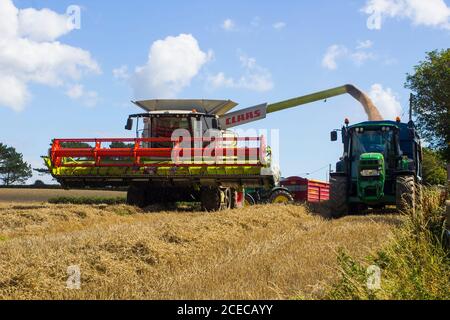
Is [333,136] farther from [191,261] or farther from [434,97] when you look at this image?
[434,97]

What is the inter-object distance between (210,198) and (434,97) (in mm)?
29301

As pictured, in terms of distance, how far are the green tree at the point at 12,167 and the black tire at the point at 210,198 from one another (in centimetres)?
5155

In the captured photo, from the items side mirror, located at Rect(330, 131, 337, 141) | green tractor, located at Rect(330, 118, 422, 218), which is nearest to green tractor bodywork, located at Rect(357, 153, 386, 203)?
green tractor, located at Rect(330, 118, 422, 218)

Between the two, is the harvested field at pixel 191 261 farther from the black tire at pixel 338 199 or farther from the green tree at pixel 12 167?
the green tree at pixel 12 167

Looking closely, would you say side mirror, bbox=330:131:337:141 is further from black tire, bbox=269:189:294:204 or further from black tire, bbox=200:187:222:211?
black tire, bbox=269:189:294:204

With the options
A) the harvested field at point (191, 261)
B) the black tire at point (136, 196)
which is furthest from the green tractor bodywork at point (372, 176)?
the black tire at point (136, 196)

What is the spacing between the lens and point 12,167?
2458 inches

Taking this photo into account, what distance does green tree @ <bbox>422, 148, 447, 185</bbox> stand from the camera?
42269mm

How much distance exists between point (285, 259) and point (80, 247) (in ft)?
7.31

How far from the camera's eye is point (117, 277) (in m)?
5.64

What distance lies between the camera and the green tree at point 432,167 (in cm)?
4227

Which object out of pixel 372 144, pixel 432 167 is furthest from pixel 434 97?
pixel 372 144
